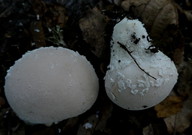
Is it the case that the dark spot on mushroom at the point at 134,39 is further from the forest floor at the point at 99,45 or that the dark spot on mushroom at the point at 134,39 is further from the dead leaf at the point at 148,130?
the dead leaf at the point at 148,130

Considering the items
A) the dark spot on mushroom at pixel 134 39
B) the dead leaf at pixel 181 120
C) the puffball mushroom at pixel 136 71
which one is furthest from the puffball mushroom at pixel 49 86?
the dead leaf at pixel 181 120

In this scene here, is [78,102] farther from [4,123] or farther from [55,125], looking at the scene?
[4,123]

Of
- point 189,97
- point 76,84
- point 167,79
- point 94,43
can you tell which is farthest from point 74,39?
point 189,97

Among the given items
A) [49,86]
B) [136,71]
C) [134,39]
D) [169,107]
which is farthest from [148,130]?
[49,86]

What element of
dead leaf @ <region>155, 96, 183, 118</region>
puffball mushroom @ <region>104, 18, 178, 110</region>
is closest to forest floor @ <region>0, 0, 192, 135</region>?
dead leaf @ <region>155, 96, 183, 118</region>

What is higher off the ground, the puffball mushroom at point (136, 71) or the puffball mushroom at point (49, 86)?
the puffball mushroom at point (136, 71)

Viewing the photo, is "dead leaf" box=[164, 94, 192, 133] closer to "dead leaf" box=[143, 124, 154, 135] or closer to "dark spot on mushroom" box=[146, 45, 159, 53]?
"dead leaf" box=[143, 124, 154, 135]

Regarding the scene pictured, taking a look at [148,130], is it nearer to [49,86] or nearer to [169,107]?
[169,107]
